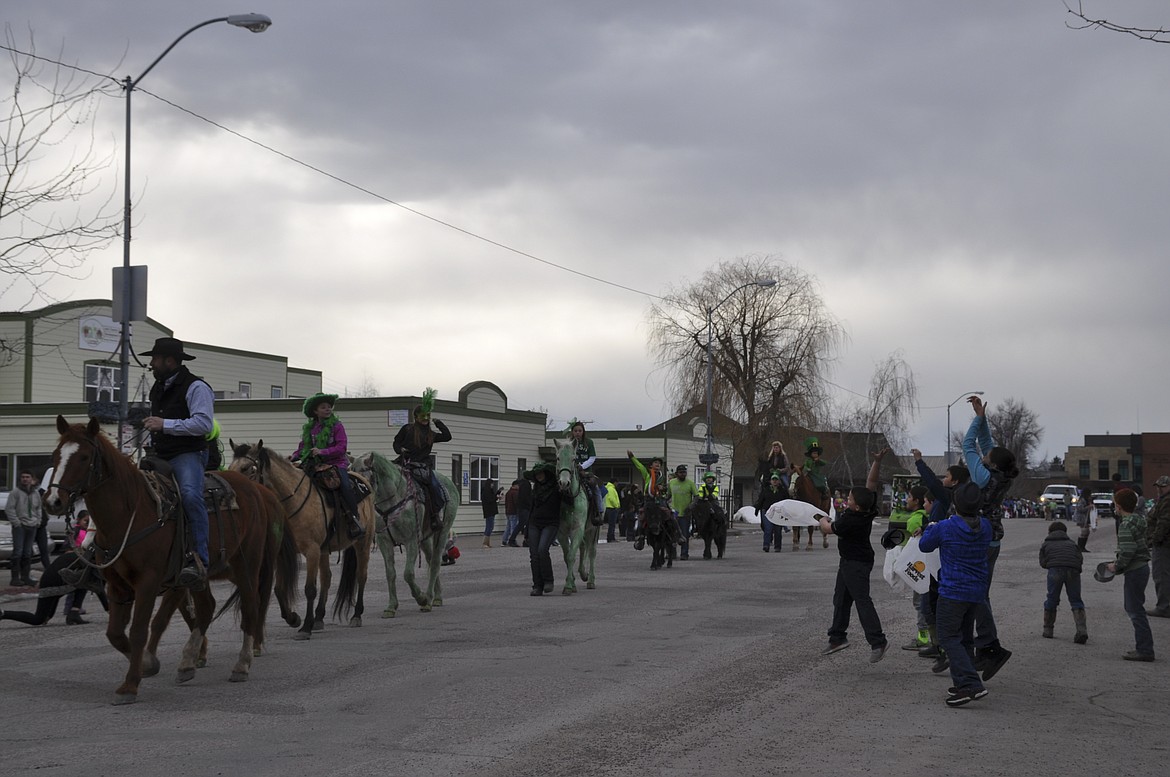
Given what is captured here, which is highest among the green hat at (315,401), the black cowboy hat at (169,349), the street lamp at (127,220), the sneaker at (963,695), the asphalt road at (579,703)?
the street lamp at (127,220)

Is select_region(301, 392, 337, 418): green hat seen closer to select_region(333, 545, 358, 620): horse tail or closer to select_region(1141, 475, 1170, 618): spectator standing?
select_region(333, 545, 358, 620): horse tail

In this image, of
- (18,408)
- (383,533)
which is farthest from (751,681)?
(18,408)

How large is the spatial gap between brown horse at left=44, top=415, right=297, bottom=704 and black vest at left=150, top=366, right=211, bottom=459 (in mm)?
564

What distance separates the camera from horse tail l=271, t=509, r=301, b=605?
433 inches

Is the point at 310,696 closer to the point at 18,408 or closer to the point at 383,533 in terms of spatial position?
the point at 383,533

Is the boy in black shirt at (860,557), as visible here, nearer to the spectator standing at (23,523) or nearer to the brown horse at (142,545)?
the brown horse at (142,545)

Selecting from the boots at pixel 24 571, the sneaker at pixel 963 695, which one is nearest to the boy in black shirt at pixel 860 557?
the sneaker at pixel 963 695

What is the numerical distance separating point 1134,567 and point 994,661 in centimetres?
383

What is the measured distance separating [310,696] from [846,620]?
16.5ft

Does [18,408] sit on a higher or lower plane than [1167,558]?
higher

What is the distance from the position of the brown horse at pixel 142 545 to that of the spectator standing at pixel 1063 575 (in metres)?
7.99

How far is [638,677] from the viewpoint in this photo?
9.88m

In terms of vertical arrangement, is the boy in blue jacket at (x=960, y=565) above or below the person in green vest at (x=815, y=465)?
below

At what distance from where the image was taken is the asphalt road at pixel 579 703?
6.94 metres
